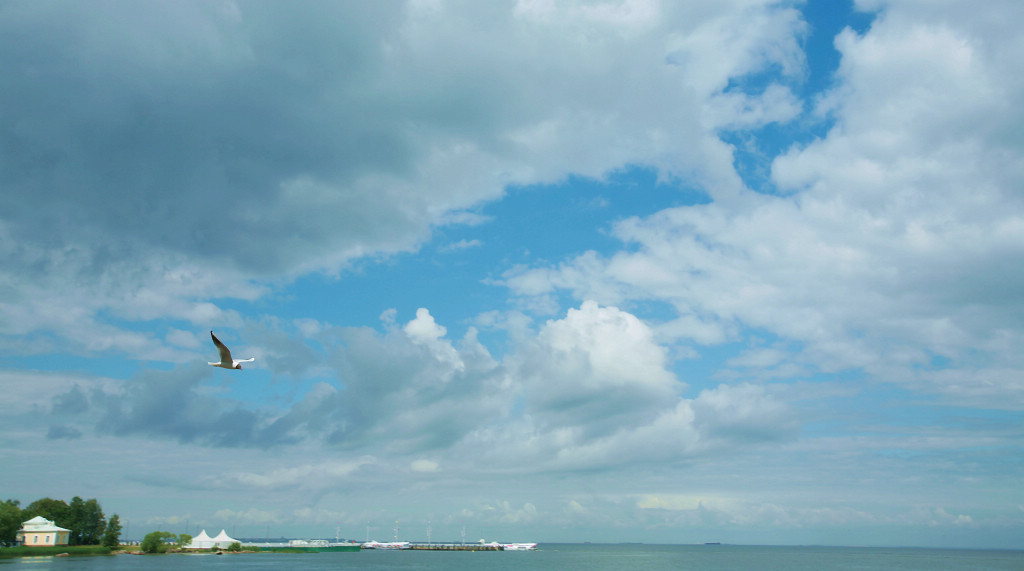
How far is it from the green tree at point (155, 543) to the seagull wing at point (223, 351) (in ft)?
587

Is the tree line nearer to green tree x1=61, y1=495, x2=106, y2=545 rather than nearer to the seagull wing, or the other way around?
green tree x1=61, y1=495, x2=106, y2=545

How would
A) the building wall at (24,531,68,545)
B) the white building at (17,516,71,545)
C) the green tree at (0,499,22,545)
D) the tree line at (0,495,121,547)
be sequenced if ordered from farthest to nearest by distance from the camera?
the tree line at (0,495,121,547) < the building wall at (24,531,68,545) < the white building at (17,516,71,545) < the green tree at (0,499,22,545)

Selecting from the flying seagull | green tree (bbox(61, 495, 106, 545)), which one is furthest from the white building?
the flying seagull

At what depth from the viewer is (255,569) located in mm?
132375

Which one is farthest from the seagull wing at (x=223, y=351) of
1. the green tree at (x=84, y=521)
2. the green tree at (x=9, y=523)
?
the green tree at (x=84, y=521)

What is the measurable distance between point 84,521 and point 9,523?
3029 centimetres

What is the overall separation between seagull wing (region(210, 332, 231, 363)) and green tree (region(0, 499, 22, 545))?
133 metres

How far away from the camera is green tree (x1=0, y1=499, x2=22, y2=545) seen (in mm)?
131125

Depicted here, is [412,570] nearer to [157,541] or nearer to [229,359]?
[157,541]

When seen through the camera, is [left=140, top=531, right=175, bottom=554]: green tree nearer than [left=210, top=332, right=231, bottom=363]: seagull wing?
No

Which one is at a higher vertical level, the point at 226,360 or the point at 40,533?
the point at 226,360

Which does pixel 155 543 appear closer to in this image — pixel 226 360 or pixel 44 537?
pixel 44 537

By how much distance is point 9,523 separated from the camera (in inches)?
5246

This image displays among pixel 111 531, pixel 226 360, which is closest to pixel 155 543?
pixel 111 531
